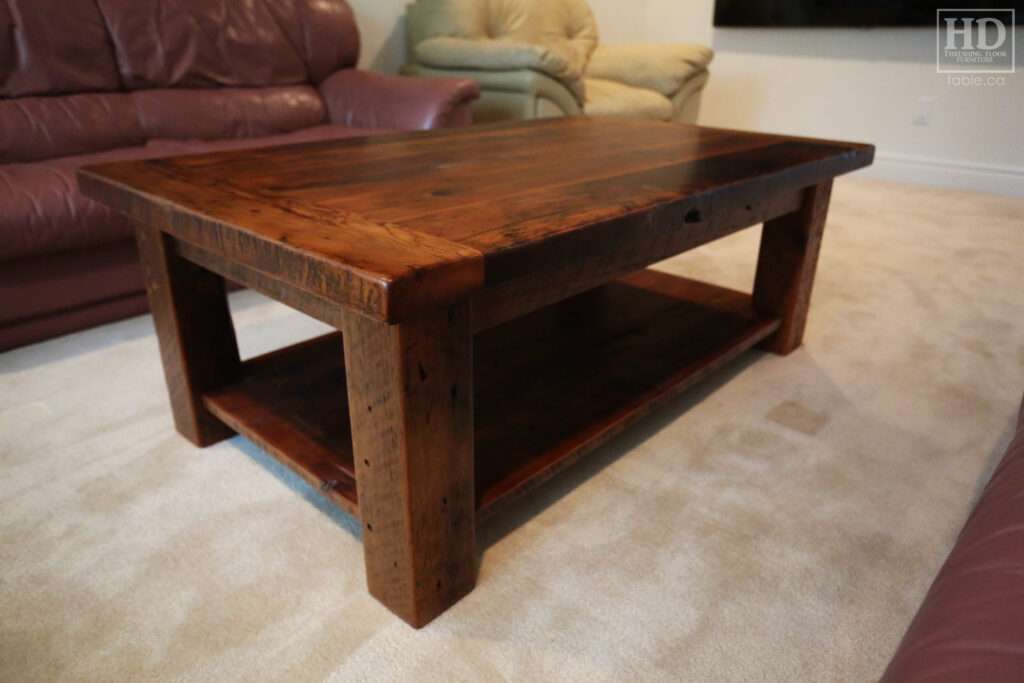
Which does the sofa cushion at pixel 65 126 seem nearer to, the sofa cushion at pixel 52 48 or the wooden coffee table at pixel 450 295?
the sofa cushion at pixel 52 48

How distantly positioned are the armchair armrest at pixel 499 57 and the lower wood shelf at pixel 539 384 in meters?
1.32

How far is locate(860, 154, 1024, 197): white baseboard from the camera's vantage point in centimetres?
320

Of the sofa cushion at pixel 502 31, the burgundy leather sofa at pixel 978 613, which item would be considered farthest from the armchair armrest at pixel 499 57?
the burgundy leather sofa at pixel 978 613

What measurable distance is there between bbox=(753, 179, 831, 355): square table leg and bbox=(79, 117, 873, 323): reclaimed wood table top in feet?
0.36

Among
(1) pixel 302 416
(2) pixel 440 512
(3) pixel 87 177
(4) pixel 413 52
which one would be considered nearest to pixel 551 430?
(2) pixel 440 512

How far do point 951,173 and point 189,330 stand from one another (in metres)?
3.56

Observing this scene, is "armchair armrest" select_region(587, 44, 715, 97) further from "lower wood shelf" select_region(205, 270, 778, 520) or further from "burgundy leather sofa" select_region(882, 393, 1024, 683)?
A: "burgundy leather sofa" select_region(882, 393, 1024, 683)

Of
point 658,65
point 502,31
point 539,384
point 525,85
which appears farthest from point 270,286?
point 658,65

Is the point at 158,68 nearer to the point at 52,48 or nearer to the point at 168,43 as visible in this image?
the point at 168,43

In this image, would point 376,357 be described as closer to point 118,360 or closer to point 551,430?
point 551,430

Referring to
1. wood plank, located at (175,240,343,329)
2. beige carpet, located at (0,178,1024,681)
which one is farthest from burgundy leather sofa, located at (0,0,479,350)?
wood plank, located at (175,240,343,329)

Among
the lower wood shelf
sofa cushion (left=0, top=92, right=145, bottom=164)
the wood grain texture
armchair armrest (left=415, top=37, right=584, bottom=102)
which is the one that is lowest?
the lower wood shelf

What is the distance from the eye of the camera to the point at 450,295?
26.7 inches

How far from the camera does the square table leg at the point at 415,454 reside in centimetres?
73
